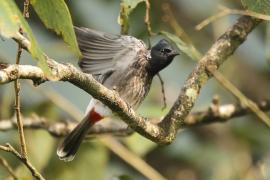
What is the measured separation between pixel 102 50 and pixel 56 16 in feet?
3.73

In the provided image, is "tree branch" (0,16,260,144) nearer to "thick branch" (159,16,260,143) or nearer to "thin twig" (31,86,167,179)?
"thick branch" (159,16,260,143)

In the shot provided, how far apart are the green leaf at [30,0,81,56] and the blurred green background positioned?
5.37 feet

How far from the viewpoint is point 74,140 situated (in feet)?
11.0

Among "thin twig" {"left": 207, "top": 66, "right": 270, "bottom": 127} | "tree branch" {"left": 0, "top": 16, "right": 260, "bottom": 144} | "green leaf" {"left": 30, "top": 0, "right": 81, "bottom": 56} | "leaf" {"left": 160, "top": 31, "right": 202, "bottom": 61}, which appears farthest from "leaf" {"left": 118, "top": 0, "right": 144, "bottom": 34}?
"green leaf" {"left": 30, "top": 0, "right": 81, "bottom": 56}

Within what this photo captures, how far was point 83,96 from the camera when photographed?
475 centimetres

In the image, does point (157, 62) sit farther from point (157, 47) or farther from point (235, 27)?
point (235, 27)

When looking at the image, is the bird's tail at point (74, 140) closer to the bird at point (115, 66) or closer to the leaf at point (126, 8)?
the bird at point (115, 66)

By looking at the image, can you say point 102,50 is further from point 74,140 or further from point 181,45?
point 74,140

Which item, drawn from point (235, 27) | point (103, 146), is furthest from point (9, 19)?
point (103, 146)

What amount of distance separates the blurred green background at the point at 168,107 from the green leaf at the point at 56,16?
164cm

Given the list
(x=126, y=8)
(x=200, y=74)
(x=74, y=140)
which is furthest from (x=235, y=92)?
(x=74, y=140)

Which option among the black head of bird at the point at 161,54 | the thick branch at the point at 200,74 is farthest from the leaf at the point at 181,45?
the black head of bird at the point at 161,54

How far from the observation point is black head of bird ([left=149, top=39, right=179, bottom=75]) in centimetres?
319

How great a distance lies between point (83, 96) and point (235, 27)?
211cm
